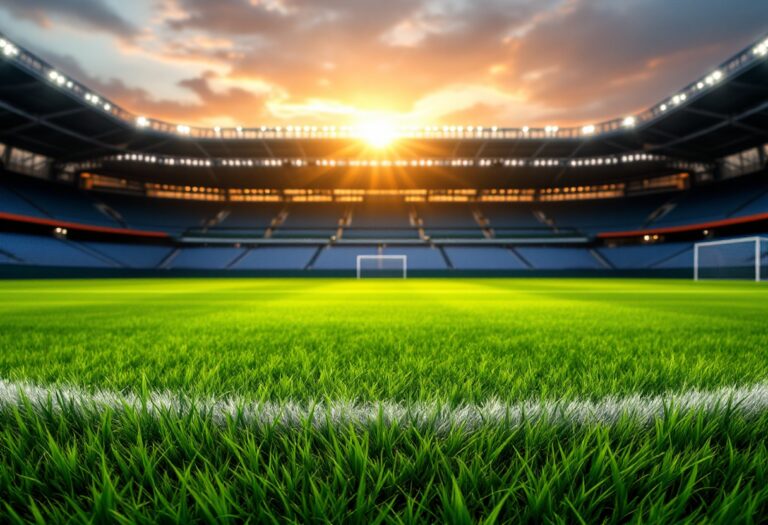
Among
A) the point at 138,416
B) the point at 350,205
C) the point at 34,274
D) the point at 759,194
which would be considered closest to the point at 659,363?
the point at 138,416

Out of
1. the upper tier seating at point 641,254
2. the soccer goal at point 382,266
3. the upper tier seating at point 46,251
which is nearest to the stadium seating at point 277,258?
the soccer goal at point 382,266

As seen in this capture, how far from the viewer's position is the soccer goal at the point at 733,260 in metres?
22.9

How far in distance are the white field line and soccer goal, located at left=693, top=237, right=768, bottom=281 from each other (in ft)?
87.6

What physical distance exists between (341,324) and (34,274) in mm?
27756

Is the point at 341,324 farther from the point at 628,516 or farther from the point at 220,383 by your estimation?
the point at 628,516

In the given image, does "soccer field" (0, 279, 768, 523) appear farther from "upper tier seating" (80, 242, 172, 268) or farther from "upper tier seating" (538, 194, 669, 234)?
"upper tier seating" (538, 194, 669, 234)

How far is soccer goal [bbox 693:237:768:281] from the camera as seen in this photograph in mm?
22906

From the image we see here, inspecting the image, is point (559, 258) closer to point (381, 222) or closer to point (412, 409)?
point (381, 222)

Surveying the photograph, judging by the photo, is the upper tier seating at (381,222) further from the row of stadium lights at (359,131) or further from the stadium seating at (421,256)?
the row of stadium lights at (359,131)

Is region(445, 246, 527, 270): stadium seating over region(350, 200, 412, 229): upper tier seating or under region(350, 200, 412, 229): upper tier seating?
under

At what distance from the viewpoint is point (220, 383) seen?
153 centimetres

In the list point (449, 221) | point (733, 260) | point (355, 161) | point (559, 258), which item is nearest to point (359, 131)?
point (355, 161)

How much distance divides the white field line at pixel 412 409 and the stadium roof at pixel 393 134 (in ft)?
84.0

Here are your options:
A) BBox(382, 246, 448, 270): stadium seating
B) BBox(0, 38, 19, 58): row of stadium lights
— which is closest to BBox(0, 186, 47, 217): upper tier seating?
BBox(0, 38, 19, 58): row of stadium lights
